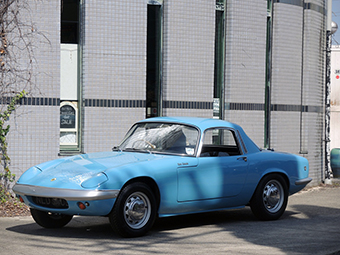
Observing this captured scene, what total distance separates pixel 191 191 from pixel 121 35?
14.3ft

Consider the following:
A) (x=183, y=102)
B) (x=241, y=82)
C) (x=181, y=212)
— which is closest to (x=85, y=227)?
(x=181, y=212)

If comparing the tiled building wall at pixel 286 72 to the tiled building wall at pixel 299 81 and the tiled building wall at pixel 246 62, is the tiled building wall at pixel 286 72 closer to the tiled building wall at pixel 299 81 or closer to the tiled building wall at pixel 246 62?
the tiled building wall at pixel 299 81

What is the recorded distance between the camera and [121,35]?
1041cm

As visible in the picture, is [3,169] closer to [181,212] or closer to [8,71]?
[8,71]

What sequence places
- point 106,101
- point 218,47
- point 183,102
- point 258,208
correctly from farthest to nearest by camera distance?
point 218,47 → point 183,102 → point 106,101 → point 258,208

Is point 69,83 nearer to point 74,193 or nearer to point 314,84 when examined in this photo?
point 74,193

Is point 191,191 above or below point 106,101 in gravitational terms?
below

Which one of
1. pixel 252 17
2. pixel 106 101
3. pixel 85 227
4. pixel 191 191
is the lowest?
pixel 85 227

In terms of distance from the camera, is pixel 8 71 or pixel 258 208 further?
pixel 8 71

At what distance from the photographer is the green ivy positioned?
9.45 m

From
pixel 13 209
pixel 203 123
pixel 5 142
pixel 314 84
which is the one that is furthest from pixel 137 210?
pixel 314 84

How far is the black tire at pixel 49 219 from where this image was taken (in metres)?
7.02

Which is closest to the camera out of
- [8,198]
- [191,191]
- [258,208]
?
[191,191]

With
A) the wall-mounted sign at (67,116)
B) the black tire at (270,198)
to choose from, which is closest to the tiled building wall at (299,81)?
the black tire at (270,198)
